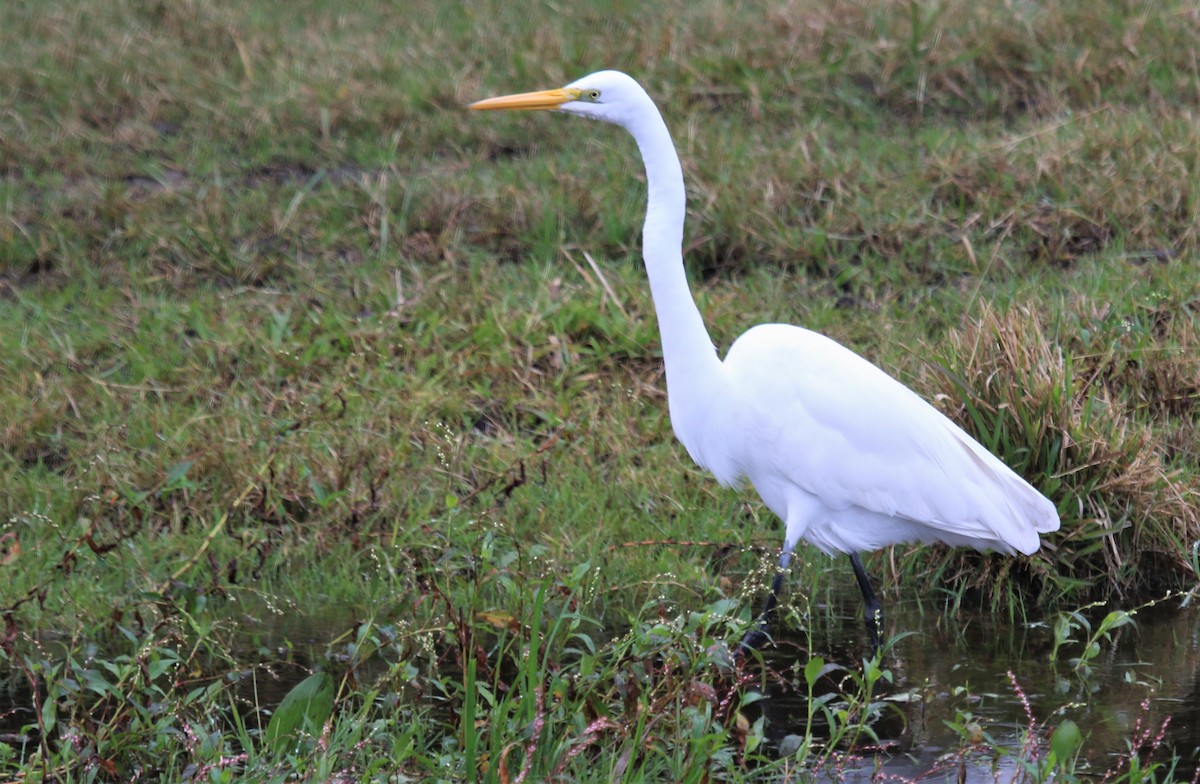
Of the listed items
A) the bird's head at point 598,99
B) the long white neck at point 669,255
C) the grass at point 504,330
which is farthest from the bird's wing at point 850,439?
the bird's head at point 598,99

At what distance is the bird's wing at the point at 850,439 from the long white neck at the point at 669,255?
14 cm

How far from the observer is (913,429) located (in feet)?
11.3

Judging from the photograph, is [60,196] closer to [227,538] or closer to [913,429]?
[227,538]

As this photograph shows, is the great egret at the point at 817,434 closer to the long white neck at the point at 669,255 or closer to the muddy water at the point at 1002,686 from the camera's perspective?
the long white neck at the point at 669,255

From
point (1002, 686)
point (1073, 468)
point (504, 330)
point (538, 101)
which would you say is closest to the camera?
point (1002, 686)

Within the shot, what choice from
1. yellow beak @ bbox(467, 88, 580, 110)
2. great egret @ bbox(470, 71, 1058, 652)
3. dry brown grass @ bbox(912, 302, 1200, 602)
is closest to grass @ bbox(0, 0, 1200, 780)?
dry brown grass @ bbox(912, 302, 1200, 602)

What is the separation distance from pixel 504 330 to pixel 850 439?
1.63m

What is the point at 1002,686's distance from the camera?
324 cm

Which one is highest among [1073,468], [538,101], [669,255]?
[538,101]

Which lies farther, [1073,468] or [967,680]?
[1073,468]

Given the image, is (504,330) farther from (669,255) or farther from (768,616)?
(768,616)

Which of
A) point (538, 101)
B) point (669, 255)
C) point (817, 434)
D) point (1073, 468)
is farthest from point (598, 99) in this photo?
point (1073, 468)

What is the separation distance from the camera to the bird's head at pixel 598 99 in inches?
128

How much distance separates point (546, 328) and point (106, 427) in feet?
4.70
